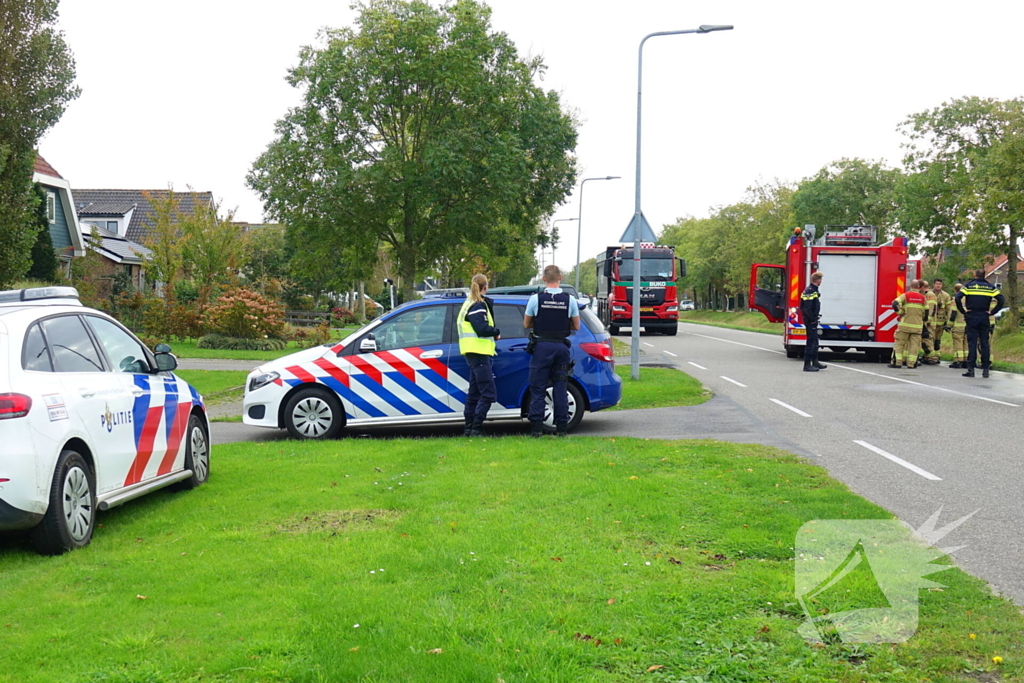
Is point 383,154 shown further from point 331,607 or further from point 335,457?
point 331,607

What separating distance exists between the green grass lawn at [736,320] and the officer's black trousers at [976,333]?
106 ft

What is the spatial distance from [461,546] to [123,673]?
2.24 metres

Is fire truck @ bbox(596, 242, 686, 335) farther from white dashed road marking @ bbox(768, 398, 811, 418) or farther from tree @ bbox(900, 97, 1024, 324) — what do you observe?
white dashed road marking @ bbox(768, 398, 811, 418)

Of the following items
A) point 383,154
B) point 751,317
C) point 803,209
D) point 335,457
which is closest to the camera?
point 335,457

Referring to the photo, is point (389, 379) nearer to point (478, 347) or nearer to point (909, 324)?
point (478, 347)

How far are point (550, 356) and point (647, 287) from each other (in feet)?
91.6

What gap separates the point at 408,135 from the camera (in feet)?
85.8

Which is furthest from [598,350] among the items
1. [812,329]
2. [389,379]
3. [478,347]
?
[812,329]

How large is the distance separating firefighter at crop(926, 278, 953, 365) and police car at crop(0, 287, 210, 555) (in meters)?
19.6

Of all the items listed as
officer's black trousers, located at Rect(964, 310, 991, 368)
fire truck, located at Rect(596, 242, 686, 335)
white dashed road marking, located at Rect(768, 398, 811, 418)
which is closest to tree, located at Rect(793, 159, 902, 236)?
fire truck, located at Rect(596, 242, 686, 335)

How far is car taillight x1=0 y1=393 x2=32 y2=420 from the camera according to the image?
561 cm

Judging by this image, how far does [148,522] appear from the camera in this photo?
689cm

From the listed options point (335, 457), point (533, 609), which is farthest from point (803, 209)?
point (533, 609)

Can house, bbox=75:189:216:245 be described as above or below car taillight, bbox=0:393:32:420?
above
